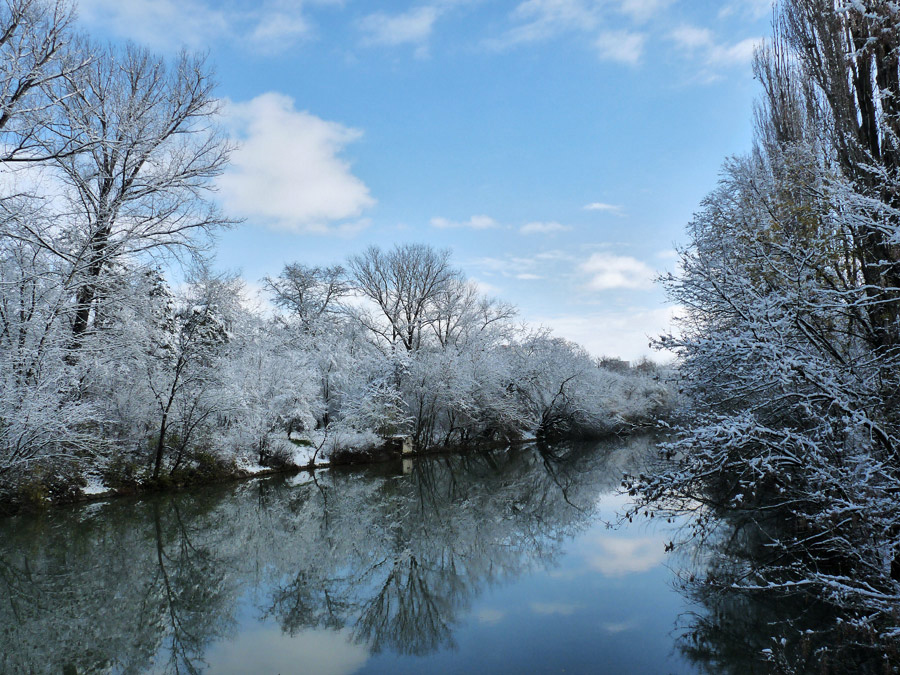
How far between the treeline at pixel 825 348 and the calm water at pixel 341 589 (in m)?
1.53

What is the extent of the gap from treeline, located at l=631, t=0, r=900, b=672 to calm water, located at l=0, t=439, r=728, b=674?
1.53m

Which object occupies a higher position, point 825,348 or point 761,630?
point 825,348

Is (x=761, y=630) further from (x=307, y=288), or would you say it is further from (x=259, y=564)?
(x=307, y=288)

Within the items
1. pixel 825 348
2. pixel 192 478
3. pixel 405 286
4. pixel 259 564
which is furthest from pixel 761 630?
pixel 405 286

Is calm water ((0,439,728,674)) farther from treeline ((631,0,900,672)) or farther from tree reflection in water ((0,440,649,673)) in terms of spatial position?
treeline ((631,0,900,672))

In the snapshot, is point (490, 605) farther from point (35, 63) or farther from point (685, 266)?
point (35, 63)

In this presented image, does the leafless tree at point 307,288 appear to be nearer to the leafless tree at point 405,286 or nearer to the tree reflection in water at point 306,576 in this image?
the leafless tree at point 405,286

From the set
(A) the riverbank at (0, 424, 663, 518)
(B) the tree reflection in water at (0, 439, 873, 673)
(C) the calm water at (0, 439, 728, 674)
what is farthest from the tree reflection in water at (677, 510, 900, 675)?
(A) the riverbank at (0, 424, 663, 518)

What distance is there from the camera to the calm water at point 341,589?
16.7ft

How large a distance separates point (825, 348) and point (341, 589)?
618cm

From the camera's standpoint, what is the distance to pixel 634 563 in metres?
7.62

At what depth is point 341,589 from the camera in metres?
6.84

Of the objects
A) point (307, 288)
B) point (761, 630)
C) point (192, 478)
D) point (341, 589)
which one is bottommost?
point (761, 630)

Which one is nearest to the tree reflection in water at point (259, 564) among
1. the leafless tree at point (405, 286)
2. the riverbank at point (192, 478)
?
the riverbank at point (192, 478)
